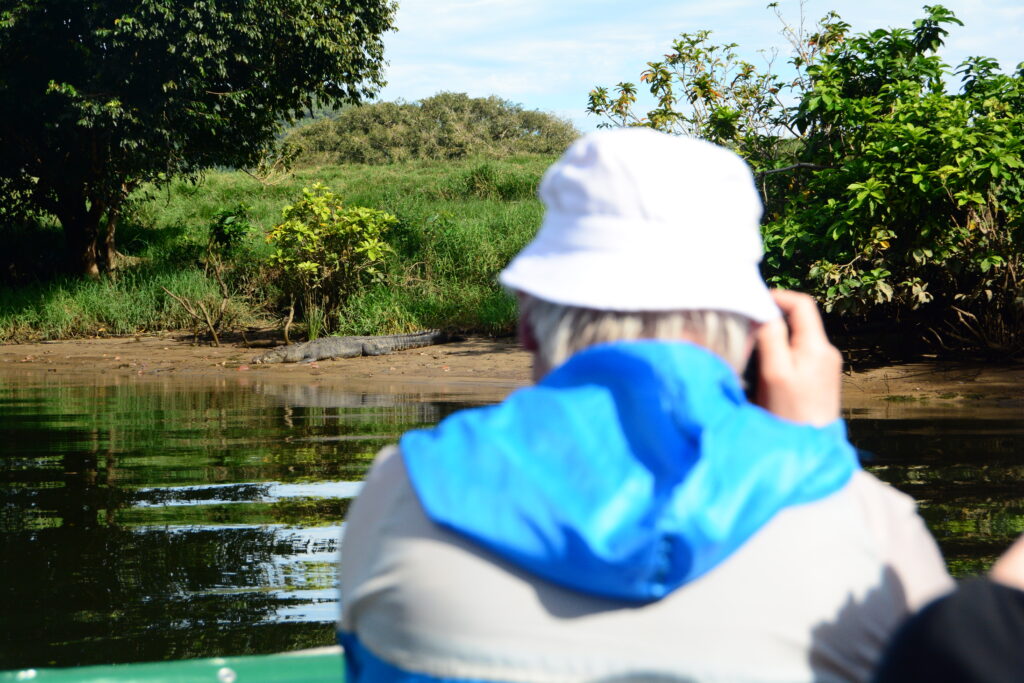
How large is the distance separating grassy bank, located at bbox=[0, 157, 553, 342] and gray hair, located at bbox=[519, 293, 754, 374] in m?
13.4

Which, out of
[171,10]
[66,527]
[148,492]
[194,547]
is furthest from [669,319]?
[171,10]

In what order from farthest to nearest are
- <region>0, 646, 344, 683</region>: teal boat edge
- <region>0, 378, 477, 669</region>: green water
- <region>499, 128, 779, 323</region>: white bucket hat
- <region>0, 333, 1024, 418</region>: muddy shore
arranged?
<region>0, 333, 1024, 418</region>: muddy shore → <region>0, 378, 477, 669</region>: green water → <region>0, 646, 344, 683</region>: teal boat edge → <region>499, 128, 779, 323</region>: white bucket hat

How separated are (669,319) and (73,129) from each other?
1729 cm

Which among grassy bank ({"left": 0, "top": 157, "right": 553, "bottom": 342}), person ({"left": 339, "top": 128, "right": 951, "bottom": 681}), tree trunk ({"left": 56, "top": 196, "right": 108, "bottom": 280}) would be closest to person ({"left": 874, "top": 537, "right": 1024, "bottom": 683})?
person ({"left": 339, "top": 128, "right": 951, "bottom": 681})

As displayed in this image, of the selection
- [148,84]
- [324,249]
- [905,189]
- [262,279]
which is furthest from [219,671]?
[262,279]

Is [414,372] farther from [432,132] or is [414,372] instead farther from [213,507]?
[432,132]

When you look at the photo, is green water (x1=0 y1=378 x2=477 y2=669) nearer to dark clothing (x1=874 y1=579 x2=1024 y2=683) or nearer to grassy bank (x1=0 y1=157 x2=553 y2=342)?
dark clothing (x1=874 y1=579 x2=1024 y2=683)

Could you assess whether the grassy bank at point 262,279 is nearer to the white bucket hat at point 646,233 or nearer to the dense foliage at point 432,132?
the white bucket hat at point 646,233

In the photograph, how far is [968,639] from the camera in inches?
33.2

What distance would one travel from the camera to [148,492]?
612 centimetres

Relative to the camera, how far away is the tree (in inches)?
607

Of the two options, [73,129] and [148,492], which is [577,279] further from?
[73,129]

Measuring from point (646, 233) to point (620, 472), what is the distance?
28cm

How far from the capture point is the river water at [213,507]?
3.82 meters
